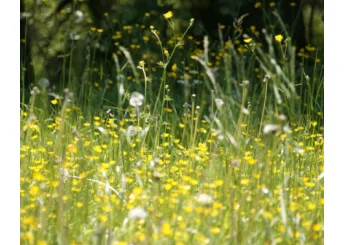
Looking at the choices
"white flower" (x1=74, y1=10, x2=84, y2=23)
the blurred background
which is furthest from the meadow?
"white flower" (x1=74, y1=10, x2=84, y2=23)

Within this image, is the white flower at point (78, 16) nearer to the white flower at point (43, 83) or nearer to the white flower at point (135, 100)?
the white flower at point (43, 83)

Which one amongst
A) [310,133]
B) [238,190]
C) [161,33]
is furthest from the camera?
[161,33]

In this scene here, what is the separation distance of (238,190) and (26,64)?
2.43m

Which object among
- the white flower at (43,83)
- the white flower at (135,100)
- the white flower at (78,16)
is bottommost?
the white flower at (43,83)

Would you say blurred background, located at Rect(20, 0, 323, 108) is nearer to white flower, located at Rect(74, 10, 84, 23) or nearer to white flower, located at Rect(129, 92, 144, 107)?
white flower, located at Rect(74, 10, 84, 23)

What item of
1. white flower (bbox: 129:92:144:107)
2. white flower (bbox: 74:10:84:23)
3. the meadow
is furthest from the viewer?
white flower (bbox: 74:10:84:23)

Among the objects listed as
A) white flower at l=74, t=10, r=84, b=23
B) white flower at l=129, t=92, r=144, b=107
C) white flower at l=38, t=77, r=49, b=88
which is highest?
white flower at l=74, t=10, r=84, b=23

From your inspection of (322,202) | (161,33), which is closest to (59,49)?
(161,33)

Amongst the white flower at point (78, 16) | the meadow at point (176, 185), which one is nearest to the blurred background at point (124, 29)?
the white flower at point (78, 16)

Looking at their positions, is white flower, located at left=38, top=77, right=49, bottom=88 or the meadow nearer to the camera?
the meadow

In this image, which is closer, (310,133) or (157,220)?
(157,220)

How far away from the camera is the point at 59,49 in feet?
13.8

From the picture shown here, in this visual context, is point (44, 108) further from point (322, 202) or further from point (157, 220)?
point (322, 202)
